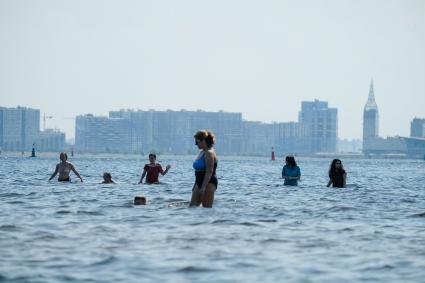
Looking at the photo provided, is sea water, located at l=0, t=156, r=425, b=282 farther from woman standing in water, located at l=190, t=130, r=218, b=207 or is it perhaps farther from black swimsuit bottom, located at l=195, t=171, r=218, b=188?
black swimsuit bottom, located at l=195, t=171, r=218, b=188

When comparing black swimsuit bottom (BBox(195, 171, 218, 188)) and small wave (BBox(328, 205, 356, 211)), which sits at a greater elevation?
black swimsuit bottom (BBox(195, 171, 218, 188))

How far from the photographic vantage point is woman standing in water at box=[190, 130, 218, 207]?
16.9 metres

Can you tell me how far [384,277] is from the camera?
34.7ft

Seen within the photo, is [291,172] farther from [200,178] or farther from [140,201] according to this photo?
[200,178]

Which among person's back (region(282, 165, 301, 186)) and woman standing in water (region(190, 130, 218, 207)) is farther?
person's back (region(282, 165, 301, 186))

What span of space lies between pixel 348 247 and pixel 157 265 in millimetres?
3246

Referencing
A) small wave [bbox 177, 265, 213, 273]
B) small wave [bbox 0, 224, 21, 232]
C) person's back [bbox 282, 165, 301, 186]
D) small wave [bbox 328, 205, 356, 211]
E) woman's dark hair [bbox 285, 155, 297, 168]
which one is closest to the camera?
small wave [bbox 177, 265, 213, 273]

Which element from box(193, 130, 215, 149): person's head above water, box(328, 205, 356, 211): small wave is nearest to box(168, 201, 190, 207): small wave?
box(193, 130, 215, 149): person's head above water

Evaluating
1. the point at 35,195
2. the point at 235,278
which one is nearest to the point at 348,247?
the point at 235,278

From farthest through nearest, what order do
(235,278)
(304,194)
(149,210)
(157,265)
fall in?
(304,194)
(149,210)
(157,265)
(235,278)

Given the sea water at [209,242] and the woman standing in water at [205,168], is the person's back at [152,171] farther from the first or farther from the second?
the woman standing in water at [205,168]

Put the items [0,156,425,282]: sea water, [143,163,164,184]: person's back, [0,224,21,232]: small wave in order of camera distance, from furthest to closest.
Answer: [143,163,164,184]: person's back < [0,224,21,232]: small wave < [0,156,425,282]: sea water

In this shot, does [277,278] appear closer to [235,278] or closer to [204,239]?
[235,278]

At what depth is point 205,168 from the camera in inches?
680
